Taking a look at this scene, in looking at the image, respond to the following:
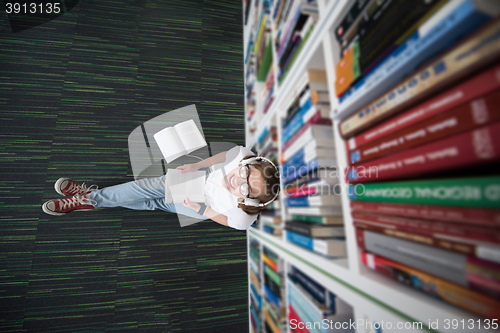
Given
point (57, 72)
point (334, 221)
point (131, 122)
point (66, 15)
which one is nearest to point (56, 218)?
point (131, 122)

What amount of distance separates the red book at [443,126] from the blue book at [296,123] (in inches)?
14.7

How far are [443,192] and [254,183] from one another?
0.83 m

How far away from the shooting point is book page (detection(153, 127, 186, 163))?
1.77m

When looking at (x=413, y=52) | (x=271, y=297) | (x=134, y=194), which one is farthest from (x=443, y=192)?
(x=134, y=194)

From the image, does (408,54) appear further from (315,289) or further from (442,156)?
(315,289)

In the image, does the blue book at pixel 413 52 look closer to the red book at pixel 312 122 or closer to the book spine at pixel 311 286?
the red book at pixel 312 122

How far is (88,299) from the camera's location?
62.6 inches

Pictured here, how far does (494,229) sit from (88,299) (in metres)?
2.31

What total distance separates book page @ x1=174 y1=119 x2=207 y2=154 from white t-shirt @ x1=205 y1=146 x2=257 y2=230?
49 centimetres

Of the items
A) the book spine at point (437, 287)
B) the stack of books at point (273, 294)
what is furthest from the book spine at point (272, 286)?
the book spine at point (437, 287)

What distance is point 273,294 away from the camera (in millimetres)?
1229

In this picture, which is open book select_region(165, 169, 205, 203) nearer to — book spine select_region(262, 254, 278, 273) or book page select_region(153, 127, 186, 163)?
book page select_region(153, 127, 186, 163)

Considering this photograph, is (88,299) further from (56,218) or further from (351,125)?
(351,125)

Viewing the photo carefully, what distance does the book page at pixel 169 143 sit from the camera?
5.80 feet
